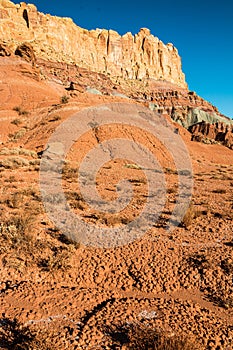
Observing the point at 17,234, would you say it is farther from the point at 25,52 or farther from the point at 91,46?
the point at 91,46

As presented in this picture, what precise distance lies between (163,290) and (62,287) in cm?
185

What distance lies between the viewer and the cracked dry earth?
140 inches

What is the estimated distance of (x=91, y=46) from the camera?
99.3m

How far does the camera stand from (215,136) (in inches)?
2114

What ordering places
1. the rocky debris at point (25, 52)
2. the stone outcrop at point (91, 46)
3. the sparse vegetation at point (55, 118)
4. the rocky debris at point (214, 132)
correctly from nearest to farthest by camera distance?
the sparse vegetation at point (55, 118) < the rocky debris at point (25, 52) < the rocky debris at point (214, 132) < the stone outcrop at point (91, 46)

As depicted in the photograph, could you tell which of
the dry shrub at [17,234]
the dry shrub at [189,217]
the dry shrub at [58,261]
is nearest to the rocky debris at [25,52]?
the dry shrub at [17,234]

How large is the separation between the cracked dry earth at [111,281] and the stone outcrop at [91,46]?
74305mm

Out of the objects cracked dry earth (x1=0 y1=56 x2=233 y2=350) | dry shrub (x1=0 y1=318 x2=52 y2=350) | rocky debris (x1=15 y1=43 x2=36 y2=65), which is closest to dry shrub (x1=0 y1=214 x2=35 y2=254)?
cracked dry earth (x1=0 y1=56 x2=233 y2=350)

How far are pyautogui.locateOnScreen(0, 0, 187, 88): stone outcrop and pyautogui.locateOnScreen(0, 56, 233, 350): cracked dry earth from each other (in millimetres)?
74305

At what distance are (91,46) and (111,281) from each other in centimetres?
10873

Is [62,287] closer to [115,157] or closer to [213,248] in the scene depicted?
[213,248]

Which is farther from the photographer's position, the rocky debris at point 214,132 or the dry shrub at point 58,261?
the rocky debris at point 214,132

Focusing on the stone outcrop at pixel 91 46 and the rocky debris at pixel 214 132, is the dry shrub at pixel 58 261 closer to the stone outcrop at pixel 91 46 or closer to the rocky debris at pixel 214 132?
the rocky debris at pixel 214 132

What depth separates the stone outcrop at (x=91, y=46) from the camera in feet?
265
